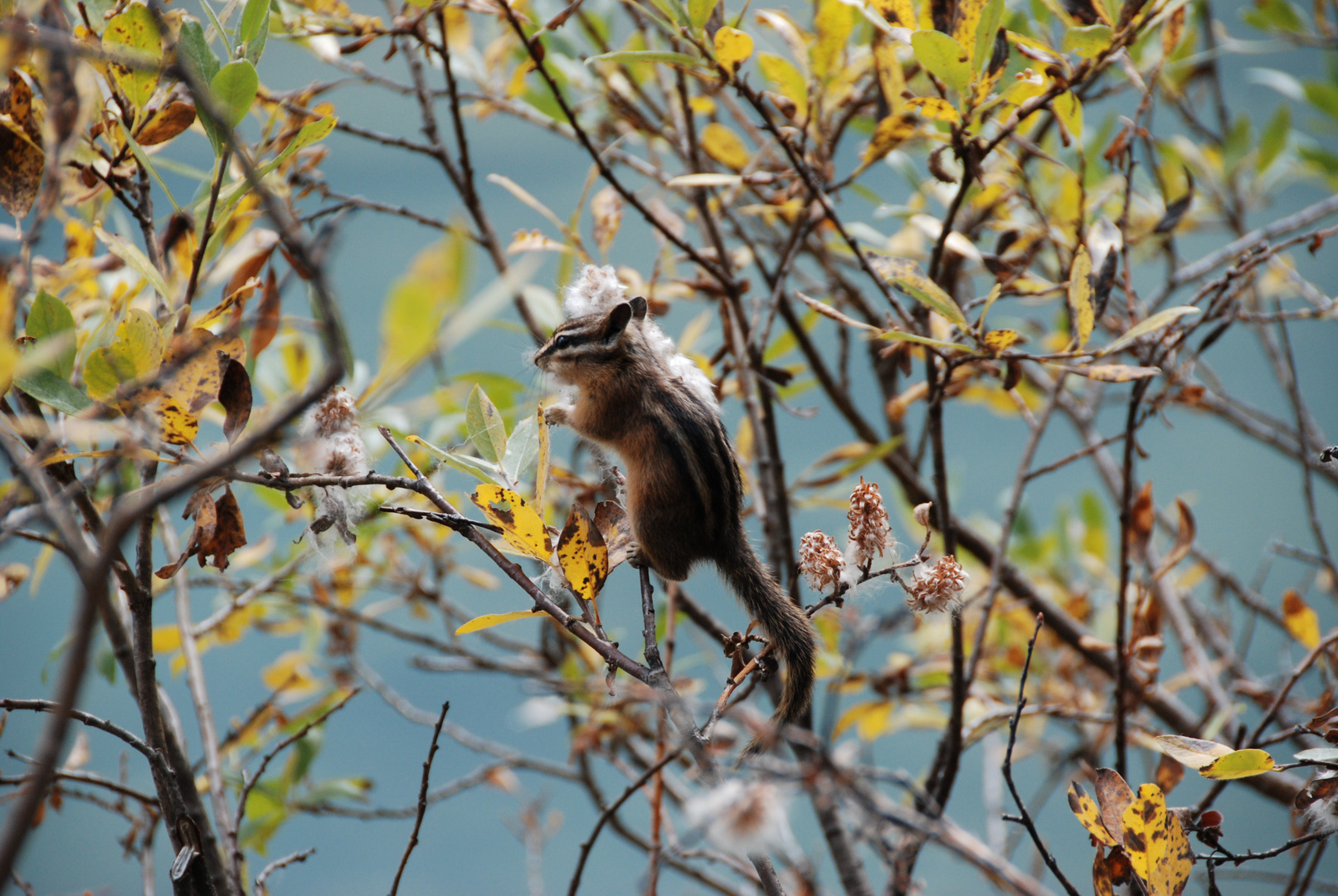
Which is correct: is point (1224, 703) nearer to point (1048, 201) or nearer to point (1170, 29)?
point (1048, 201)

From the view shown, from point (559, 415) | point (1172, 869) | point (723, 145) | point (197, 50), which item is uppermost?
point (723, 145)

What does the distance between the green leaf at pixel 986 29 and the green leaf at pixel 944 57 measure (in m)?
0.01

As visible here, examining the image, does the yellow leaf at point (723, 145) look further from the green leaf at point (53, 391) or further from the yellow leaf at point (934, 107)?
the green leaf at point (53, 391)

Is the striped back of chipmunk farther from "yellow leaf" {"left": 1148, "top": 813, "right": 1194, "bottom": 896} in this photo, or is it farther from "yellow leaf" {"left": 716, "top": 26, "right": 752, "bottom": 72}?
"yellow leaf" {"left": 1148, "top": 813, "right": 1194, "bottom": 896}

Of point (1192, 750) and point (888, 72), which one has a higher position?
point (888, 72)

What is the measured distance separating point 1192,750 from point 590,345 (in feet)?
3.01

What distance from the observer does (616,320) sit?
1.32 metres

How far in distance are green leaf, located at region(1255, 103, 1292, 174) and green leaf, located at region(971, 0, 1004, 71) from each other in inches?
53.8

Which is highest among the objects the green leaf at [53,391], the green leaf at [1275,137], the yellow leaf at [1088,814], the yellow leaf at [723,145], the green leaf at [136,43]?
the green leaf at [1275,137]

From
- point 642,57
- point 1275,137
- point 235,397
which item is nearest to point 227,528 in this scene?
point 235,397

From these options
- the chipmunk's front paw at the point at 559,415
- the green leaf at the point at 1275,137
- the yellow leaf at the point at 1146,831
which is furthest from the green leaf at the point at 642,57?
the green leaf at the point at 1275,137

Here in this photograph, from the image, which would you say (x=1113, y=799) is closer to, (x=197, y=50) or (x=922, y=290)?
(x=922, y=290)

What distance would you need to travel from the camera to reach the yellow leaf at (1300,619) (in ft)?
3.51

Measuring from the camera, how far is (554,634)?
1.54 meters
